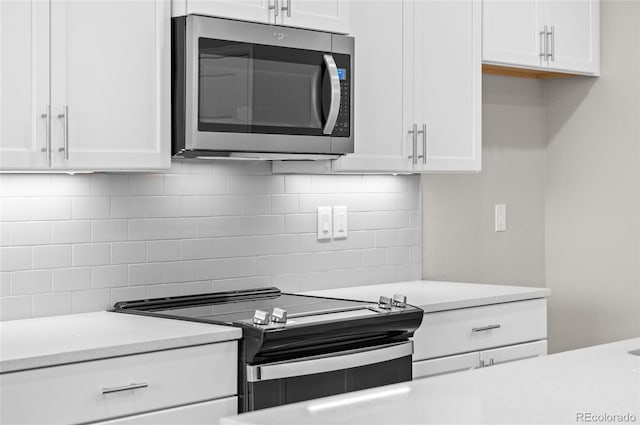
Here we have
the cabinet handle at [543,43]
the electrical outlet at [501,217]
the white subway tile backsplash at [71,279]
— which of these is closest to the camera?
the white subway tile backsplash at [71,279]

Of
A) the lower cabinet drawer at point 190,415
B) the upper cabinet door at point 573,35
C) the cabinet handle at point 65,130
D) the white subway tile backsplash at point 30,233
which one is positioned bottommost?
the lower cabinet drawer at point 190,415

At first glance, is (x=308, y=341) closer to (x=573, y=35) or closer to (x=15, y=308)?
(x=15, y=308)

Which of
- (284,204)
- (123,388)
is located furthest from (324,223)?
(123,388)

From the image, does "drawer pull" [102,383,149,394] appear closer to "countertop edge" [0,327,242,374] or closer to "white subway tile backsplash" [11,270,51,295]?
"countertop edge" [0,327,242,374]

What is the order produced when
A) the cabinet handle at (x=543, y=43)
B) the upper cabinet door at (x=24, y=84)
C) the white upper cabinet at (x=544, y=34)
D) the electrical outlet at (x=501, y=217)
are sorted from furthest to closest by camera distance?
1. the electrical outlet at (x=501, y=217)
2. the cabinet handle at (x=543, y=43)
3. the white upper cabinet at (x=544, y=34)
4. the upper cabinet door at (x=24, y=84)

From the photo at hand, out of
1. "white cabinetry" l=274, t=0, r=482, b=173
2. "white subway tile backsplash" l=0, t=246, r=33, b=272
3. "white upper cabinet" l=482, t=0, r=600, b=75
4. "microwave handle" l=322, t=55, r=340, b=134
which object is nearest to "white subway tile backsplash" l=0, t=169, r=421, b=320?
"white subway tile backsplash" l=0, t=246, r=33, b=272

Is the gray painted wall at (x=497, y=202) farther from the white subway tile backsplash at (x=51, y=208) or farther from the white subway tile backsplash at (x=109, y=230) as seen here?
the white subway tile backsplash at (x=51, y=208)

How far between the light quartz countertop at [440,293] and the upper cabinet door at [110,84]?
1.04 metres

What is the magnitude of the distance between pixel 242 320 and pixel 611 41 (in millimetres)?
2331

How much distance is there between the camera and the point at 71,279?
2.97 metres

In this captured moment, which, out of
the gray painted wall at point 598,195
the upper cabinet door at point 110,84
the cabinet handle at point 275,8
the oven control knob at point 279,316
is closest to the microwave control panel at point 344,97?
the cabinet handle at point 275,8

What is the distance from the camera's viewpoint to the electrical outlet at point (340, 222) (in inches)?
145

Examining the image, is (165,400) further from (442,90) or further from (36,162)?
(442,90)

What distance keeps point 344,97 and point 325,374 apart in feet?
3.16
